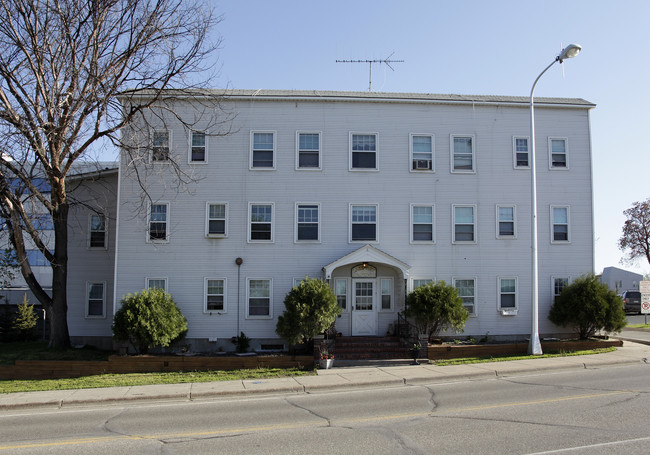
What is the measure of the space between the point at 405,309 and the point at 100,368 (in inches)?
415

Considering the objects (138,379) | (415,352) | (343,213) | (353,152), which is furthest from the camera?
(353,152)

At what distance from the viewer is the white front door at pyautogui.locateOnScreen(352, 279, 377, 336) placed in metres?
19.5

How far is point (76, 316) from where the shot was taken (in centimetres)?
2044

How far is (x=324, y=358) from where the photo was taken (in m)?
16.5

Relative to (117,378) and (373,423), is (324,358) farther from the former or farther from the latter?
(373,423)

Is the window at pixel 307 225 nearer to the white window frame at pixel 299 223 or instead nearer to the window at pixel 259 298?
the white window frame at pixel 299 223

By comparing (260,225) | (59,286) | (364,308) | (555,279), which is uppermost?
(260,225)

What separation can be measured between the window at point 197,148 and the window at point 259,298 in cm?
510

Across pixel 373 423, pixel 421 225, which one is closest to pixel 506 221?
pixel 421 225

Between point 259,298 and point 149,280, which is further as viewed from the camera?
point 259,298

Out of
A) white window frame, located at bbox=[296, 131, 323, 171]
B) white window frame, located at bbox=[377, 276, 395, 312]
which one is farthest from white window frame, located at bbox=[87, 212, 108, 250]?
white window frame, located at bbox=[377, 276, 395, 312]

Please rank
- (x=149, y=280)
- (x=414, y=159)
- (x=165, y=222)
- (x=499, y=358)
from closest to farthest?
(x=499, y=358)
(x=149, y=280)
(x=165, y=222)
(x=414, y=159)

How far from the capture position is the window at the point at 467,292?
20047 millimetres

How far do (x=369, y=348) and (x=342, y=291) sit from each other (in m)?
2.59
